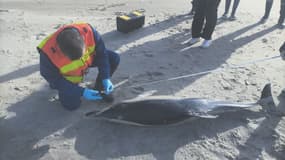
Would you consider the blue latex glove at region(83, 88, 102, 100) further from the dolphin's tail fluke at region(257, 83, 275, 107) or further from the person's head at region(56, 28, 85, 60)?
the dolphin's tail fluke at region(257, 83, 275, 107)

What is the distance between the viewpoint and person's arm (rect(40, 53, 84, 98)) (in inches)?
128

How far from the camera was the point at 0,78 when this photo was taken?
426cm

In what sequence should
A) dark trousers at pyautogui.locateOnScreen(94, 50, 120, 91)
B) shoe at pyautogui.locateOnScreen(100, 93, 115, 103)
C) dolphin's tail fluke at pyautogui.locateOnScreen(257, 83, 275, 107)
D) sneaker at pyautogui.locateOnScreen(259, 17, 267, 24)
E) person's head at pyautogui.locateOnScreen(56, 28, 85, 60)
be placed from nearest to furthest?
person's head at pyautogui.locateOnScreen(56, 28, 85, 60), dolphin's tail fluke at pyautogui.locateOnScreen(257, 83, 275, 107), shoe at pyautogui.locateOnScreen(100, 93, 115, 103), dark trousers at pyautogui.locateOnScreen(94, 50, 120, 91), sneaker at pyautogui.locateOnScreen(259, 17, 267, 24)

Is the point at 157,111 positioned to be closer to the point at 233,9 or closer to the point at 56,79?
the point at 56,79

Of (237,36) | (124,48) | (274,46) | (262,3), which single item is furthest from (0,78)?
(262,3)

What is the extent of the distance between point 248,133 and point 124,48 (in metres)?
2.32

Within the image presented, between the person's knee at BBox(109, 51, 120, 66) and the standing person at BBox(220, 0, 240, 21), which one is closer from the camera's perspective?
the person's knee at BBox(109, 51, 120, 66)

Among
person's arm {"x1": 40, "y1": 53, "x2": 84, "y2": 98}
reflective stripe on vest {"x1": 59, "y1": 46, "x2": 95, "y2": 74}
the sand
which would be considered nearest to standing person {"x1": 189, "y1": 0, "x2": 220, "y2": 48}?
the sand

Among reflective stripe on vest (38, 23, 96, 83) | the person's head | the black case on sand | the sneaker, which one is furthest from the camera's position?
the sneaker

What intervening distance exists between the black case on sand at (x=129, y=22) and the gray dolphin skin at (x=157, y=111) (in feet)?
7.46

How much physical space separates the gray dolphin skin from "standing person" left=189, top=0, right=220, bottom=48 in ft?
5.99

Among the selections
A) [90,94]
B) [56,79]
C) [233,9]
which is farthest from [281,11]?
[56,79]

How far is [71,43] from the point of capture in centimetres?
288

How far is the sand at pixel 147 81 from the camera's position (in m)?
3.25
